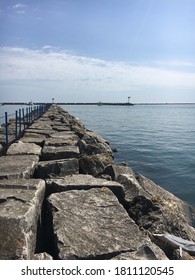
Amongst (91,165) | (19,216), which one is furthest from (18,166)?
(19,216)

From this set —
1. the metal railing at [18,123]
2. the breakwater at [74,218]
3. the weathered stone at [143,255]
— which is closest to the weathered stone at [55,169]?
the breakwater at [74,218]

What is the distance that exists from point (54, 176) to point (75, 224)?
65.1 inches

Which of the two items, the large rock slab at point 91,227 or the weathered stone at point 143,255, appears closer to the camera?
the weathered stone at point 143,255

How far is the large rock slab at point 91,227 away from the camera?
9.07 feet

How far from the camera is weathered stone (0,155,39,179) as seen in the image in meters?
4.22

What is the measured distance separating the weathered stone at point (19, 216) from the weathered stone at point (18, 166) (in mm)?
295

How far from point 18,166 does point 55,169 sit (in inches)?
20.9

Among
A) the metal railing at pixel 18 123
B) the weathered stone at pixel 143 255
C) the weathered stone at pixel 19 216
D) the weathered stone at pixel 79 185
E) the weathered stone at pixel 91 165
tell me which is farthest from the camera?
the metal railing at pixel 18 123

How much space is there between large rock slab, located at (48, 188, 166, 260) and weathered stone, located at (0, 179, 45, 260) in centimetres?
20

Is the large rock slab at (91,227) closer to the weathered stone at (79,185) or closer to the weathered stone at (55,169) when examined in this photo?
the weathered stone at (79,185)

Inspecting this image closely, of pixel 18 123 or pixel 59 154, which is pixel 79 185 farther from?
pixel 18 123
